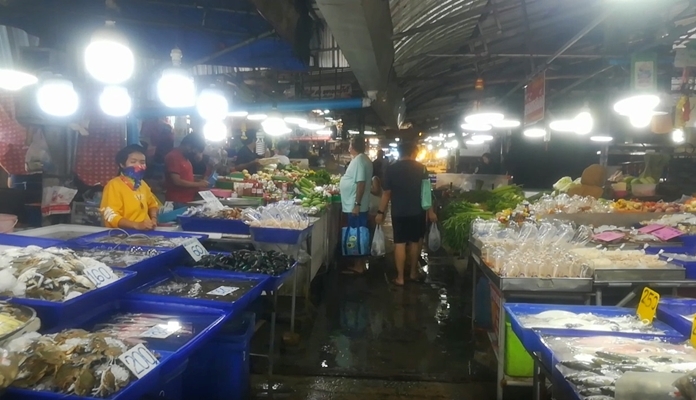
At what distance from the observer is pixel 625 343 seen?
8.53ft

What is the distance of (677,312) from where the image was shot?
3.08 meters

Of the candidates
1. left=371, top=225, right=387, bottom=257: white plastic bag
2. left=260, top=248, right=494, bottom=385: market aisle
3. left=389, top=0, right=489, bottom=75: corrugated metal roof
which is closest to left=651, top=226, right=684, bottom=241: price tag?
left=260, top=248, right=494, bottom=385: market aisle

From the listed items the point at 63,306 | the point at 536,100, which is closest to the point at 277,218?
the point at 63,306

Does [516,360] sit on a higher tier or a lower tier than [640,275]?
lower

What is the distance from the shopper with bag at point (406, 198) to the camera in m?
7.82

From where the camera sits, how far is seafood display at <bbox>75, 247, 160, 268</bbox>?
3.44 metres

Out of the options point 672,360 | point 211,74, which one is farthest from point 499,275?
point 211,74

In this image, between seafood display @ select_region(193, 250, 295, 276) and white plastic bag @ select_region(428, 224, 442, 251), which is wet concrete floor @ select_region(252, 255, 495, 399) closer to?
white plastic bag @ select_region(428, 224, 442, 251)

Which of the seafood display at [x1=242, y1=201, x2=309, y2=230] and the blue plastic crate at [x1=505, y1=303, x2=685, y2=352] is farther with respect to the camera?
the seafood display at [x1=242, y1=201, x2=309, y2=230]

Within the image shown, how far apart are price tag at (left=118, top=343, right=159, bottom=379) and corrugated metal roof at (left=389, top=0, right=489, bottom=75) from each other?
491cm

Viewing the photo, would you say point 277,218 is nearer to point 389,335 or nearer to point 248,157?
point 389,335

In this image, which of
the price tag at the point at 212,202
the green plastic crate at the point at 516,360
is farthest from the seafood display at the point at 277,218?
the green plastic crate at the point at 516,360

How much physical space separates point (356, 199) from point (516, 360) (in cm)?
450

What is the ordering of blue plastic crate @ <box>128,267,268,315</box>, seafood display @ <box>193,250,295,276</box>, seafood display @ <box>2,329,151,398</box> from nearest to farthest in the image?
seafood display @ <box>2,329,151,398</box> → blue plastic crate @ <box>128,267,268,315</box> → seafood display @ <box>193,250,295,276</box>
